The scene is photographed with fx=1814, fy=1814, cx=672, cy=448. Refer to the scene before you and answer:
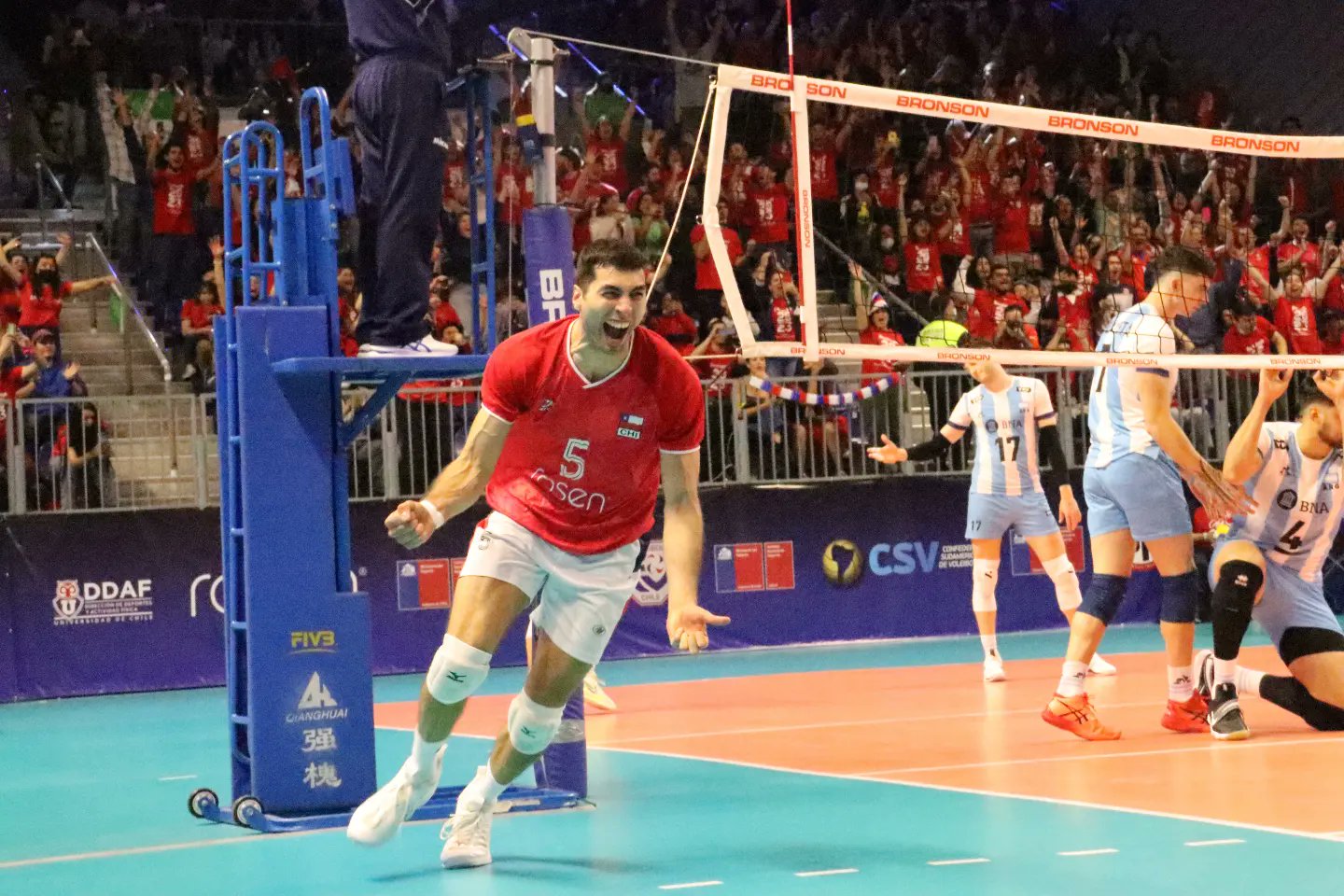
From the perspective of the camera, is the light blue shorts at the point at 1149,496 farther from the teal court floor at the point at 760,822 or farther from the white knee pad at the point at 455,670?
the white knee pad at the point at 455,670

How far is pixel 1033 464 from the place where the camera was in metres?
13.4

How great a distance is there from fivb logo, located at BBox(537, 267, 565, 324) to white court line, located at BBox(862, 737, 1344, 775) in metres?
2.75

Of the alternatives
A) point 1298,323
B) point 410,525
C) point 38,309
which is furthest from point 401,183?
point 1298,323

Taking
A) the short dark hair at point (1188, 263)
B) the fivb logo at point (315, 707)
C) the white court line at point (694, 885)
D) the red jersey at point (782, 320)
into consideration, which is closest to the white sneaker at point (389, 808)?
the white court line at point (694, 885)

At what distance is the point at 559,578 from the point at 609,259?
1222mm

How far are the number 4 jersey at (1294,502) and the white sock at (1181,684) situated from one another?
2.54 feet

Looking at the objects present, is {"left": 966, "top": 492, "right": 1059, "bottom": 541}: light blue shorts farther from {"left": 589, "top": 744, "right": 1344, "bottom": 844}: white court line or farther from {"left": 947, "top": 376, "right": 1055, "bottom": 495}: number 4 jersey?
{"left": 589, "top": 744, "right": 1344, "bottom": 844}: white court line

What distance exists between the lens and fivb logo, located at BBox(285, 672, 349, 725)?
25.7 ft

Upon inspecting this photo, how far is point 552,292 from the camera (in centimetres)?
830

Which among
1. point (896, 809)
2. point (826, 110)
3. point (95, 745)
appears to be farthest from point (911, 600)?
point (896, 809)

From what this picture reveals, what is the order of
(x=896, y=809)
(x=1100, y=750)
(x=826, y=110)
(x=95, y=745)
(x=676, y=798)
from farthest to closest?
(x=826, y=110)
(x=95, y=745)
(x=1100, y=750)
(x=676, y=798)
(x=896, y=809)

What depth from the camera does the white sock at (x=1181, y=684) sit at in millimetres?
9828

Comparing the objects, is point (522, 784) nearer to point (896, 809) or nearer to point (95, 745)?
point (896, 809)

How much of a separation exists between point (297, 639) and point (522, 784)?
1499 millimetres
